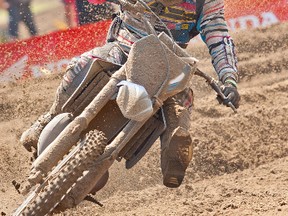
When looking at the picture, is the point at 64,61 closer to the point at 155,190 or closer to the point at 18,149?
the point at 18,149

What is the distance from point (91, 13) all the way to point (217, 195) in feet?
15.2

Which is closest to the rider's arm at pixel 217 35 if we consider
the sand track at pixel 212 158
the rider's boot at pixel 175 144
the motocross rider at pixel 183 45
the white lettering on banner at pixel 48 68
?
the motocross rider at pixel 183 45

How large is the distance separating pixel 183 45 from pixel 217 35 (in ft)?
0.83

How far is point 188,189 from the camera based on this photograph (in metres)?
6.21

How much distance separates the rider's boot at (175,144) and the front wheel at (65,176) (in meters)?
0.46

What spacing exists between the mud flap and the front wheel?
1.53ft

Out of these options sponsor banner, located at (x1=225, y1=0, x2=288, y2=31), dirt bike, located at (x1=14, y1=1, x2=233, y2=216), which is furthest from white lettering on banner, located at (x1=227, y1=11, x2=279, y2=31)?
dirt bike, located at (x1=14, y1=1, x2=233, y2=216)

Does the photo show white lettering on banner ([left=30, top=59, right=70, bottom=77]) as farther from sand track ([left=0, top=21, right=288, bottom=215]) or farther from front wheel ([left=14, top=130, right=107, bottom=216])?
front wheel ([left=14, top=130, right=107, bottom=216])

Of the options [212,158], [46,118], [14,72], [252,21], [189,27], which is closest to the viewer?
[46,118]

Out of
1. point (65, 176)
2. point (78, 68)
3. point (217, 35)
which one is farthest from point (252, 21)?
point (65, 176)

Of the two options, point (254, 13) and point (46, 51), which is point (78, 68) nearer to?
point (46, 51)

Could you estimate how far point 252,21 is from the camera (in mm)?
10922

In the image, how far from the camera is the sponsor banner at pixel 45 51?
9164mm

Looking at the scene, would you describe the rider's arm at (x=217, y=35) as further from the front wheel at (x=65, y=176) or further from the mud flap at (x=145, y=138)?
the front wheel at (x=65, y=176)
